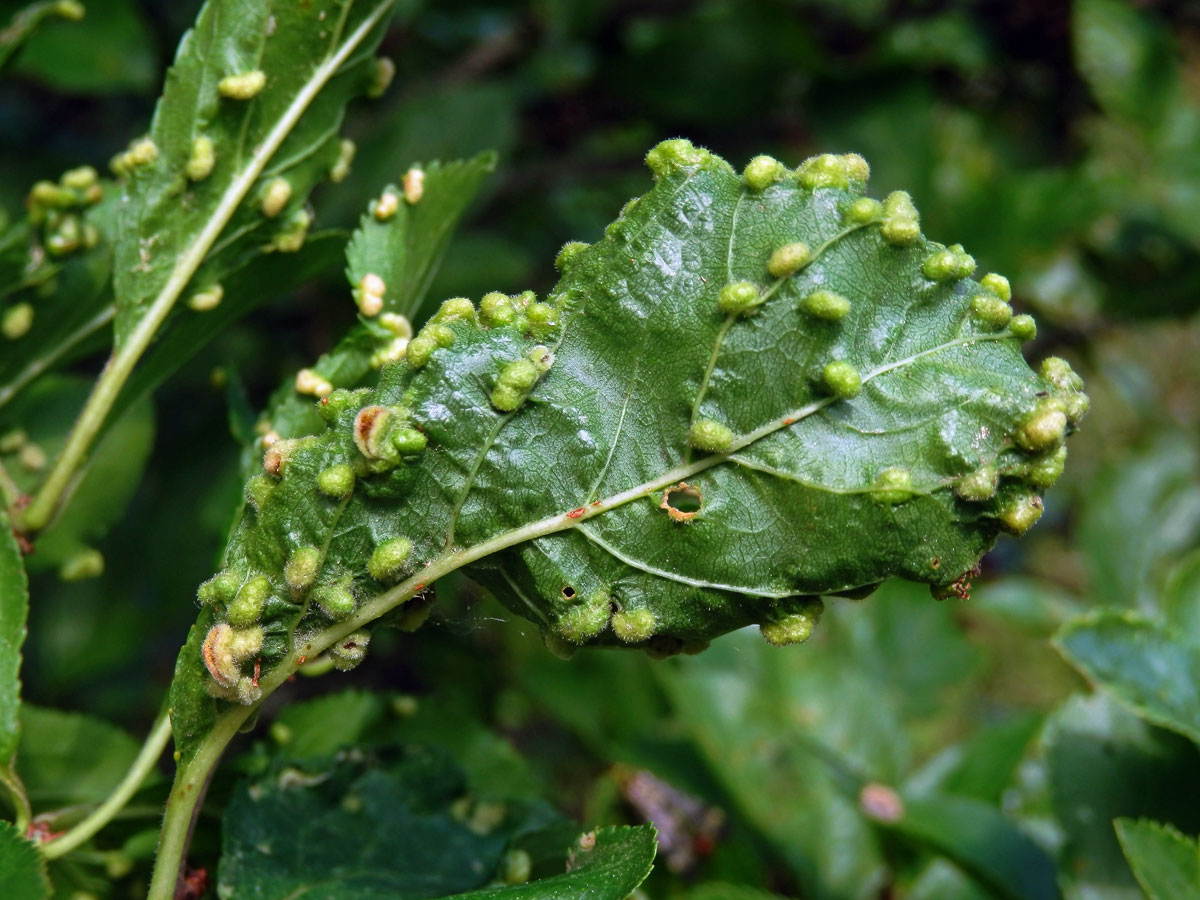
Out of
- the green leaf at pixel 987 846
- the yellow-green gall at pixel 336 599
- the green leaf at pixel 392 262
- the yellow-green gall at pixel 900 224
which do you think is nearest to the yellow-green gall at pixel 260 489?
the yellow-green gall at pixel 336 599

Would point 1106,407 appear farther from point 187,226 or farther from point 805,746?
point 187,226

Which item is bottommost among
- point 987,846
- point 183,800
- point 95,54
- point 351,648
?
point 987,846

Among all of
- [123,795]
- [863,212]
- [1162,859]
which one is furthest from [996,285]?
[123,795]

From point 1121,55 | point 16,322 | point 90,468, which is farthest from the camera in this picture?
point 1121,55

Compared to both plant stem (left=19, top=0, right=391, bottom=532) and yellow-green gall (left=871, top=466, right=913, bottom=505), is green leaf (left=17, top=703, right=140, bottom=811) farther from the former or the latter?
yellow-green gall (left=871, top=466, right=913, bottom=505)

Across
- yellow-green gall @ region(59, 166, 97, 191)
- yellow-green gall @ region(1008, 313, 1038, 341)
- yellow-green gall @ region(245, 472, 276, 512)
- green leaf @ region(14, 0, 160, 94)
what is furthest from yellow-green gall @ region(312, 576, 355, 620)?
green leaf @ region(14, 0, 160, 94)

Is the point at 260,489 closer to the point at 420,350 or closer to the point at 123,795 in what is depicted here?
the point at 420,350

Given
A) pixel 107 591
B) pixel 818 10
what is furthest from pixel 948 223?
pixel 107 591
